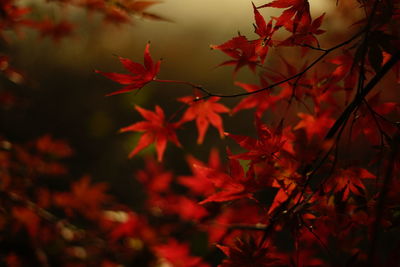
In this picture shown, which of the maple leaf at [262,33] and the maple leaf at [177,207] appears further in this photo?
the maple leaf at [177,207]

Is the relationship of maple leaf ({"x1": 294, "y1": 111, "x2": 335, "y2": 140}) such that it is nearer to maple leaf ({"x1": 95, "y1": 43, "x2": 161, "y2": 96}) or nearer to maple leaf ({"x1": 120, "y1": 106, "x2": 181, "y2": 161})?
maple leaf ({"x1": 120, "y1": 106, "x2": 181, "y2": 161})

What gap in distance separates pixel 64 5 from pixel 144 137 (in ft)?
2.80

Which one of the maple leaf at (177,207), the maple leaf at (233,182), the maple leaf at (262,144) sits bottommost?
the maple leaf at (233,182)

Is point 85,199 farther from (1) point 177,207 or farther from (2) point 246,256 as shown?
(2) point 246,256

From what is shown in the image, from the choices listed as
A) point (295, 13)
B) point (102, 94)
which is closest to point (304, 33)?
point (295, 13)

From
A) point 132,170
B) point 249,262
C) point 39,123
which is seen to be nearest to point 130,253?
point 249,262

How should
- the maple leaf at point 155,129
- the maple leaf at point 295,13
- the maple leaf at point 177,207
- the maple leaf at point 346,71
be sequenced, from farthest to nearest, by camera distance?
the maple leaf at point 177,207 < the maple leaf at point 155,129 < the maple leaf at point 346,71 < the maple leaf at point 295,13

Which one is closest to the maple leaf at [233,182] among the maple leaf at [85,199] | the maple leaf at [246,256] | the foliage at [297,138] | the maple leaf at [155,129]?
the foliage at [297,138]

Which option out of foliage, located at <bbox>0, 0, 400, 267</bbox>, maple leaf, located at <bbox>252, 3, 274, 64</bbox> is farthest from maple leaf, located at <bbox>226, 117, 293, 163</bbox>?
maple leaf, located at <bbox>252, 3, 274, 64</bbox>

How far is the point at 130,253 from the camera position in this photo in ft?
7.28

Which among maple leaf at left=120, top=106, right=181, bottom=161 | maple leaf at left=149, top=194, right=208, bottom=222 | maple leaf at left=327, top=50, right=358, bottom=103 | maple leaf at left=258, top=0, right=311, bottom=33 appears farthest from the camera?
maple leaf at left=149, top=194, right=208, bottom=222

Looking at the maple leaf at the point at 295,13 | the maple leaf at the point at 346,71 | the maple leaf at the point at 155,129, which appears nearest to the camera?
the maple leaf at the point at 295,13

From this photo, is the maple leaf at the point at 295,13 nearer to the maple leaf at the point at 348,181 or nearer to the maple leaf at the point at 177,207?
the maple leaf at the point at 348,181

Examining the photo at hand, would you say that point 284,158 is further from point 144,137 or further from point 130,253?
point 130,253
